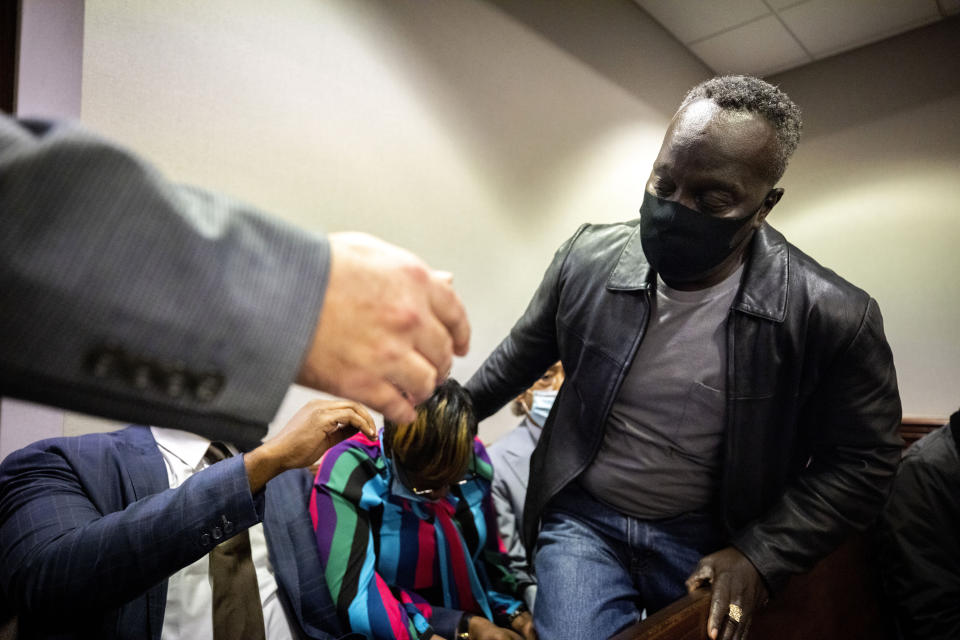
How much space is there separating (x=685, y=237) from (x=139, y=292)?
3.89 ft

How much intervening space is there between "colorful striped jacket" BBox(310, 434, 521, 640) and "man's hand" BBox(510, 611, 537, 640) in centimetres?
5

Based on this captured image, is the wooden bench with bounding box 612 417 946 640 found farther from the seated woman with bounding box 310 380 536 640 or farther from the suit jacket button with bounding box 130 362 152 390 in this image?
the suit jacket button with bounding box 130 362 152 390

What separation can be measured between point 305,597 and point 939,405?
432 centimetres

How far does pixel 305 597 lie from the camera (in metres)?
1.59

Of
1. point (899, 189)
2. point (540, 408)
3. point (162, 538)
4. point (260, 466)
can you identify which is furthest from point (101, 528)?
point (899, 189)

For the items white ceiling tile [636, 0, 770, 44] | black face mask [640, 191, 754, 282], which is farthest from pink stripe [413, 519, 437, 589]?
white ceiling tile [636, 0, 770, 44]

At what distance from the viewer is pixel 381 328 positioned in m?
0.55

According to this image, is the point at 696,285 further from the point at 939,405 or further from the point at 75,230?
the point at 939,405

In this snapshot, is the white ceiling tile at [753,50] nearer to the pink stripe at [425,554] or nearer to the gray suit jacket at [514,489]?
the gray suit jacket at [514,489]

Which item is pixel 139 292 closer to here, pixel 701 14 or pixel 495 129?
pixel 495 129

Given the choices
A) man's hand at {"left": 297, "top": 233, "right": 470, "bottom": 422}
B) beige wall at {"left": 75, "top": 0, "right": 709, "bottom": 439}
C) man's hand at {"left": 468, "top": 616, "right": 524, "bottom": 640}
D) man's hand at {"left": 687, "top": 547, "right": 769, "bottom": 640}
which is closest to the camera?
man's hand at {"left": 297, "top": 233, "right": 470, "bottom": 422}

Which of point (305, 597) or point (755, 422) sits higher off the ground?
point (755, 422)

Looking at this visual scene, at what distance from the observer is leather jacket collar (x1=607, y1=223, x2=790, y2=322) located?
1365 mm

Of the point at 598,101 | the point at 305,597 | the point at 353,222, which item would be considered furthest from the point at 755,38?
Answer: the point at 305,597
